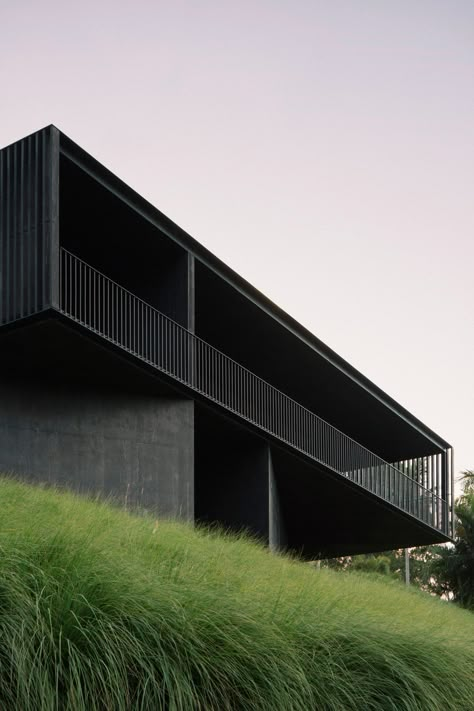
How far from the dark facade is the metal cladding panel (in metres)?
0.02

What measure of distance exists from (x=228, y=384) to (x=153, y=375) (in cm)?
319

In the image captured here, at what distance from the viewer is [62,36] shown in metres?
13.7

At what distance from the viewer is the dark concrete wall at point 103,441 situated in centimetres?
1382

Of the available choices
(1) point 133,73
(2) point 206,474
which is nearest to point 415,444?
(2) point 206,474

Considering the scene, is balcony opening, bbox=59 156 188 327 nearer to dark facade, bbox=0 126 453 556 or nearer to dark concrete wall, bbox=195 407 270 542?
dark facade, bbox=0 126 453 556

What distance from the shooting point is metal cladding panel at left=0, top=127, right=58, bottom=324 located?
12.9m

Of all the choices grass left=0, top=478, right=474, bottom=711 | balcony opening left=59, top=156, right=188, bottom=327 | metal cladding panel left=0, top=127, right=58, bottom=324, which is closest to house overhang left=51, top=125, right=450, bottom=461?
balcony opening left=59, top=156, right=188, bottom=327

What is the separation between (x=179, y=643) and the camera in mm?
5395

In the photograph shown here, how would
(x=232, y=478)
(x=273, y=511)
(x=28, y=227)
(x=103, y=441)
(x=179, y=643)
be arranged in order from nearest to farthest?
(x=179, y=643), (x=28, y=227), (x=103, y=441), (x=273, y=511), (x=232, y=478)

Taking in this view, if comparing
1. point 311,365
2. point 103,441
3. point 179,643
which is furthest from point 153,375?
point 179,643

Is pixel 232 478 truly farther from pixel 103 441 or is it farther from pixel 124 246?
pixel 124 246

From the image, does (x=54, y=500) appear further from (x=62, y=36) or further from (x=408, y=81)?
(x=408, y=81)

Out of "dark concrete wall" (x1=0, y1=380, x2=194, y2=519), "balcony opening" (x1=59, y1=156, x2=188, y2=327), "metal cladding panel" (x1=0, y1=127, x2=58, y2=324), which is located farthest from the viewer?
"balcony opening" (x1=59, y1=156, x2=188, y2=327)

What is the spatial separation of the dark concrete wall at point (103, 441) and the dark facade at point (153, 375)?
0.06 feet
